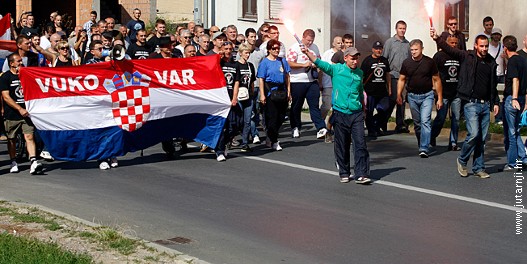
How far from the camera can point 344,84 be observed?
13016mm

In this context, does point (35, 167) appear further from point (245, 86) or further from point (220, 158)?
point (245, 86)

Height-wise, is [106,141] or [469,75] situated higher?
[469,75]

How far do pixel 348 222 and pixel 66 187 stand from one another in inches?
148

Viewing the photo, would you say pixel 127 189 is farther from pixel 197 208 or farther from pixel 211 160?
pixel 211 160

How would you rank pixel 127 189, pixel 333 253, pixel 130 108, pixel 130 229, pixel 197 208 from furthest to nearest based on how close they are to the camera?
pixel 130 108 → pixel 127 189 → pixel 197 208 → pixel 130 229 → pixel 333 253

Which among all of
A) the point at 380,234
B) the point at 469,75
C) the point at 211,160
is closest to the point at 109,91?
the point at 211,160

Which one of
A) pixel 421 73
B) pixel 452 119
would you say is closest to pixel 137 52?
pixel 421 73

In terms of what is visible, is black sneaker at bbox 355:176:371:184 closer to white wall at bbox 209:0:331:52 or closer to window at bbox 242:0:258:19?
white wall at bbox 209:0:331:52

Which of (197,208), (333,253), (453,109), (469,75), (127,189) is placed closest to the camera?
(333,253)

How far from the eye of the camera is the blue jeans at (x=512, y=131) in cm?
1382

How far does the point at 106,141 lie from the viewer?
46.6 feet

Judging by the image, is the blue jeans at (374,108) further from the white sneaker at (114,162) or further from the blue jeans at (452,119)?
the white sneaker at (114,162)

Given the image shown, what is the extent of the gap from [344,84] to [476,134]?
1.78 m

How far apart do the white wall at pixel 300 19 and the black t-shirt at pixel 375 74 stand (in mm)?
1500
